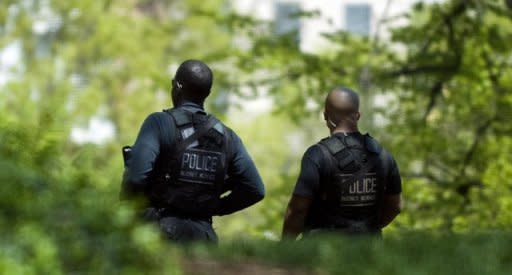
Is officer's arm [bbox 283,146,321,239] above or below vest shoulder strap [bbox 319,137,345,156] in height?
below

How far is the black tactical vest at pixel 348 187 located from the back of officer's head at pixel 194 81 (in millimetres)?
742

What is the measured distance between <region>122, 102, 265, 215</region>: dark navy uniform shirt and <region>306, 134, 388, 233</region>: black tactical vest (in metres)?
0.42

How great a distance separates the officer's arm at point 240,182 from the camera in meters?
7.85

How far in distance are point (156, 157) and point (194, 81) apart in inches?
22.9

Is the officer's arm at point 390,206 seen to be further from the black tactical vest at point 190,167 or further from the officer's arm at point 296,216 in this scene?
the black tactical vest at point 190,167

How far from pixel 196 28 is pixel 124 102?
4.05m

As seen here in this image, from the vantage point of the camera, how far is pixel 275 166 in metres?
49.2

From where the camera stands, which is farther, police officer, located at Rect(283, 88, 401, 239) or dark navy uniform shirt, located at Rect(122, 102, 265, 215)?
police officer, located at Rect(283, 88, 401, 239)

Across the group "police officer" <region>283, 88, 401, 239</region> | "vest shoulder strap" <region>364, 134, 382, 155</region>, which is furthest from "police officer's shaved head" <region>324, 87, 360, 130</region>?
"vest shoulder strap" <region>364, 134, 382, 155</region>

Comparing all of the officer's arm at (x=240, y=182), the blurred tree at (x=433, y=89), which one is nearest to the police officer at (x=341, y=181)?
the officer's arm at (x=240, y=182)

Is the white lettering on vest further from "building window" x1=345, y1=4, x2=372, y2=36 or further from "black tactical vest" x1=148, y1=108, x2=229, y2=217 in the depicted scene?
"building window" x1=345, y1=4, x2=372, y2=36

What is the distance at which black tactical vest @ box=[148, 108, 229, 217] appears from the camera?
7611 millimetres

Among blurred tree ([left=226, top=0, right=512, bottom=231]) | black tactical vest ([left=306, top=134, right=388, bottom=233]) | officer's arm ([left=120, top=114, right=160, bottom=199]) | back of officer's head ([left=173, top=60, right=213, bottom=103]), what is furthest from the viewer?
blurred tree ([left=226, top=0, right=512, bottom=231])

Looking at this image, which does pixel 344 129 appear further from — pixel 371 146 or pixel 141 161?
pixel 141 161
